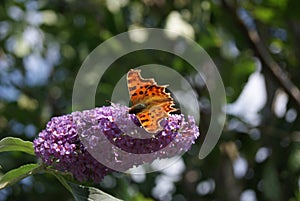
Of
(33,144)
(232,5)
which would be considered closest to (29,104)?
(232,5)

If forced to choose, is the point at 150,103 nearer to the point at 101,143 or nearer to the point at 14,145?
the point at 101,143

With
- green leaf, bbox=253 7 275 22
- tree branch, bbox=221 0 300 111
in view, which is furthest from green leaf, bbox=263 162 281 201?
green leaf, bbox=253 7 275 22

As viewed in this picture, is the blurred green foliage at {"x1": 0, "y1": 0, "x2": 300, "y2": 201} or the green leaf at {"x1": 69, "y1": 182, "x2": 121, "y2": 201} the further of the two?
the blurred green foliage at {"x1": 0, "y1": 0, "x2": 300, "y2": 201}

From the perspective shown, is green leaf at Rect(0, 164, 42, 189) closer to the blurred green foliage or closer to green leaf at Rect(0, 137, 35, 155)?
green leaf at Rect(0, 137, 35, 155)

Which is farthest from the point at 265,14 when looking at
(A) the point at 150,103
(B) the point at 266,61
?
(A) the point at 150,103

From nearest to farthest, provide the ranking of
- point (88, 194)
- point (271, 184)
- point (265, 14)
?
point (88, 194), point (271, 184), point (265, 14)

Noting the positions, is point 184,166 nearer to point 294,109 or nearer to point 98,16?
point 294,109

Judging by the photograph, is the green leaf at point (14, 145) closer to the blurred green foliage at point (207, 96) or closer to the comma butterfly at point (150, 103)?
the comma butterfly at point (150, 103)
